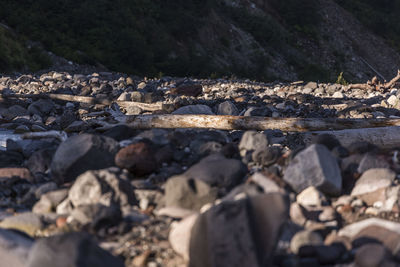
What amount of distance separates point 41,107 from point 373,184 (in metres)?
4.91

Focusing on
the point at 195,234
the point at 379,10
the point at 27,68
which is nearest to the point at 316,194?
the point at 195,234

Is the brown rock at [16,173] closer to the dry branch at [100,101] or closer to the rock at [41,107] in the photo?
the dry branch at [100,101]

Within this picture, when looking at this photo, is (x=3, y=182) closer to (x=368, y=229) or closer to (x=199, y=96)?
(x=368, y=229)

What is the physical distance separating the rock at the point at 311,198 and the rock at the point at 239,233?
0.63m

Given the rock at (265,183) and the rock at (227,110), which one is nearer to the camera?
the rock at (265,183)

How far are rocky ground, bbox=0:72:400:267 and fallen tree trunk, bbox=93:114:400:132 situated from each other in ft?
1.92

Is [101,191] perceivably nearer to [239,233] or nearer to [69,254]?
[69,254]

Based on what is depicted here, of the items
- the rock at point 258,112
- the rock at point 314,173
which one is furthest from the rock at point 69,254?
the rock at point 258,112

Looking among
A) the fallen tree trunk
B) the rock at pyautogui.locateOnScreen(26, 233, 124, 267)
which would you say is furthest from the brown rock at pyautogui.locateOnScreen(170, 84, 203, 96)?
the rock at pyautogui.locateOnScreen(26, 233, 124, 267)

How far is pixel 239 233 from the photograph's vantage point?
1613 mm

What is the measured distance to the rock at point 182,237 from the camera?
5.77ft

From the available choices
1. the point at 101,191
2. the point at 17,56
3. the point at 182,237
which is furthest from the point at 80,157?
the point at 17,56

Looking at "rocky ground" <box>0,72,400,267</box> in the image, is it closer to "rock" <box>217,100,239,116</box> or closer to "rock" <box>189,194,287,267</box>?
"rock" <box>189,194,287,267</box>

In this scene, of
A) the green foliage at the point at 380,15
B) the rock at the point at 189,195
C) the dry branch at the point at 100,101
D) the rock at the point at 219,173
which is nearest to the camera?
the rock at the point at 189,195
